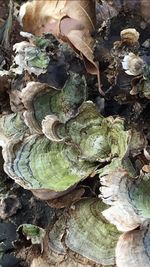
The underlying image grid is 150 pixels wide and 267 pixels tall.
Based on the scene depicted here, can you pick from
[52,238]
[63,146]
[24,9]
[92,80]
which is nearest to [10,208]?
[52,238]

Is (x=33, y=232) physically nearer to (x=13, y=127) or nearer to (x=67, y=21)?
(x=13, y=127)

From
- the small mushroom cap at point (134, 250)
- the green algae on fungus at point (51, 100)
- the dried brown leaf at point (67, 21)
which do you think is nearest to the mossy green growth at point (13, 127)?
the green algae on fungus at point (51, 100)

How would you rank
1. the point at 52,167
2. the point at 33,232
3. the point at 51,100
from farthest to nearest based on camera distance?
the point at 33,232 < the point at 51,100 < the point at 52,167

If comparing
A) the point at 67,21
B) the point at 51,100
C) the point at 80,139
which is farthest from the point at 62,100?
the point at 67,21

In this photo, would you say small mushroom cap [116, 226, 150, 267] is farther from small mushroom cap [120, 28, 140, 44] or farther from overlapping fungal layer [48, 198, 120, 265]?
small mushroom cap [120, 28, 140, 44]

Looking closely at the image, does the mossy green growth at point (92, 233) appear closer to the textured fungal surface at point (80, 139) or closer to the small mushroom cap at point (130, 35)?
the textured fungal surface at point (80, 139)

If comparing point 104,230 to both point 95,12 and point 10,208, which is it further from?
point 95,12

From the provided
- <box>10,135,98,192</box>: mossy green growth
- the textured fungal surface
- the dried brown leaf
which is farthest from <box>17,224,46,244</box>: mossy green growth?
the dried brown leaf

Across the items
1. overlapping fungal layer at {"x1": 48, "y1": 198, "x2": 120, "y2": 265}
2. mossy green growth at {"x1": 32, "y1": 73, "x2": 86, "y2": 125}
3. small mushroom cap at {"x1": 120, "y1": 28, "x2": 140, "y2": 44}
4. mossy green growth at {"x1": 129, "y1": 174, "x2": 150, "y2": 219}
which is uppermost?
small mushroom cap at {"x1": 120, "y1": 28, "x2": 140, "y2": 44}
